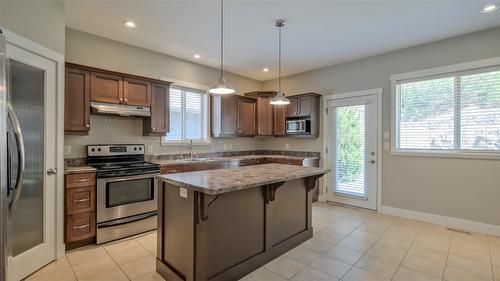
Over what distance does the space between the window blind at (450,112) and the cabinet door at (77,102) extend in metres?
4.87

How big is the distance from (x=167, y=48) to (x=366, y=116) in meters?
3.83

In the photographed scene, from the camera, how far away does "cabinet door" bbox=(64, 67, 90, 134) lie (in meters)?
3.10

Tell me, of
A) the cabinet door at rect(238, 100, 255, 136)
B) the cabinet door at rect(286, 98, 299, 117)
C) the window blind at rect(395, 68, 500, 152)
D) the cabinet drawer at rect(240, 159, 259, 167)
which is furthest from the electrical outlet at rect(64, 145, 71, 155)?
the window blind at rect(395, 68, 500, 152)

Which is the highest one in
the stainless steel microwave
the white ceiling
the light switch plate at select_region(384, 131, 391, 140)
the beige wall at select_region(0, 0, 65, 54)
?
the white ceiling

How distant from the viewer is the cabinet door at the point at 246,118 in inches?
218

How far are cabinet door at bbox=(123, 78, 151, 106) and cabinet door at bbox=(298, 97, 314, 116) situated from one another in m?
3.10

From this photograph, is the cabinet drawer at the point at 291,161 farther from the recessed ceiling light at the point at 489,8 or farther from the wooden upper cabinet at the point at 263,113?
the recessed ceiling light at the point at 489,8

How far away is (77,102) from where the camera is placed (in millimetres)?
3189

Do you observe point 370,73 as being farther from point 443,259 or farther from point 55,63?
point 55,63

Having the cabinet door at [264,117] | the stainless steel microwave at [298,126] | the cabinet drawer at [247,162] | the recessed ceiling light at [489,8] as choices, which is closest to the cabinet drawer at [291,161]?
the cabinet drawer at [247,162]

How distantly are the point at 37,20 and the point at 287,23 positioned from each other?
9.22 feet

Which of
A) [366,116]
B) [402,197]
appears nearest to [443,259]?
[402,197]

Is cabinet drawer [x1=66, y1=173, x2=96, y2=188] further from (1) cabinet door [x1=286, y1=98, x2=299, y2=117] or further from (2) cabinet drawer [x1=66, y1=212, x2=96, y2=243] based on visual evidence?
(1) cabinet door [x1=286, y1=98, x2=299, y2=117]

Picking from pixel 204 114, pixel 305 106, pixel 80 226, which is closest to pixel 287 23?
pixel 305 106
